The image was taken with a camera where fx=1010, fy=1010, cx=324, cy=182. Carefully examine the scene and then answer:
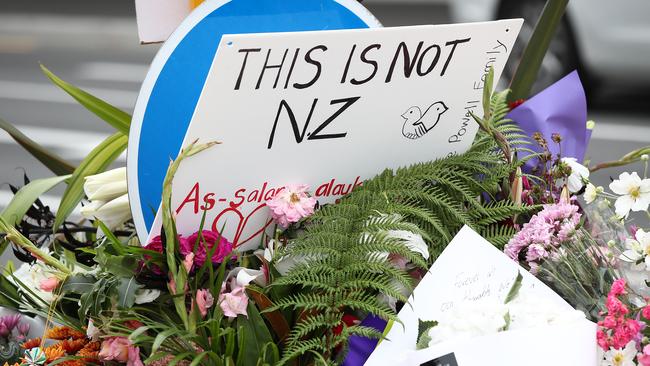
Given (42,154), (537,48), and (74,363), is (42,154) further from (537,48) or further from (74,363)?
(537,48)

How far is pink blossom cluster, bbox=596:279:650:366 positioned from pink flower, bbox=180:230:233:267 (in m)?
0.58

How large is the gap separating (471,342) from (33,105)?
24.4ft

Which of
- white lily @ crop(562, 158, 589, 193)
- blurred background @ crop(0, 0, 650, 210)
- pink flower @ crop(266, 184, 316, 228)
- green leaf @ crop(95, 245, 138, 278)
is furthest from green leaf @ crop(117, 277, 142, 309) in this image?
blurred background @ crop(0, 0, 650, 210)

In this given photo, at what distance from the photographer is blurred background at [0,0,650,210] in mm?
7125

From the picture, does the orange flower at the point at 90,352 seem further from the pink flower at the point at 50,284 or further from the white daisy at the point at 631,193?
the white daisy at the point at 631,193

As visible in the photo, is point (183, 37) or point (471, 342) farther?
point (183, 37)

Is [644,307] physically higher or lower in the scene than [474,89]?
lower

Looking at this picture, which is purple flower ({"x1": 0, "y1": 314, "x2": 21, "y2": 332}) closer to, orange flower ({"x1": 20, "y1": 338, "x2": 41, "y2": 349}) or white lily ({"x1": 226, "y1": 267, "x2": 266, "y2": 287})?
orange flower ({"x1": 20, "y1": 338, "x2": 41, "y2": 349})

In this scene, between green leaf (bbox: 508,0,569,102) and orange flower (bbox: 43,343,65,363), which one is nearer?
orange flower (bbox: 43,343,65,363)

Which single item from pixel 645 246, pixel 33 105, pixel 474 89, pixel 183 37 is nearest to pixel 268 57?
pixel 183 37

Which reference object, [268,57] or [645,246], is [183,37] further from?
[645,246]

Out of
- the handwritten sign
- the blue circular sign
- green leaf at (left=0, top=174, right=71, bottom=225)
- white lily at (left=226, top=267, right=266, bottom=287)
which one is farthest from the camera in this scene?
green leaf at (left=0, top=174, right=71, bottom=225)

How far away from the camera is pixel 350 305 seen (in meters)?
1.49

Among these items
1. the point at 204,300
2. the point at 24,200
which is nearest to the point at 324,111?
the point at 204,300
